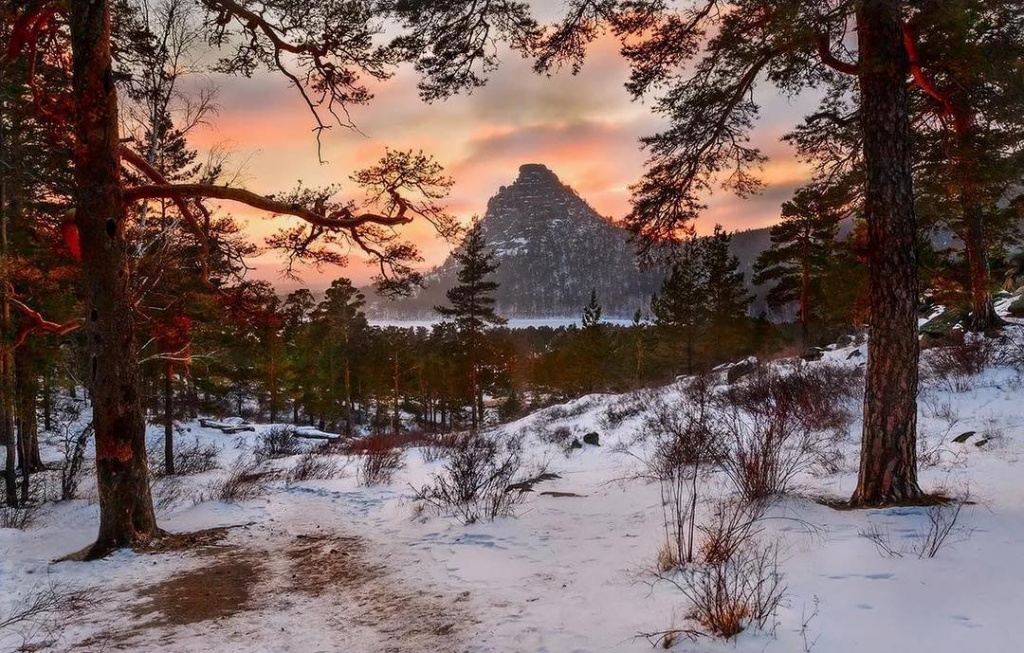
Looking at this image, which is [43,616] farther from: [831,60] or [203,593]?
[831,60]

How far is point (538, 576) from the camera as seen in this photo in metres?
4.26

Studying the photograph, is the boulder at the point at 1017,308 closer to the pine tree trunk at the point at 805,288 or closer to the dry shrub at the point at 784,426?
the dry shrub at the point at 784,426

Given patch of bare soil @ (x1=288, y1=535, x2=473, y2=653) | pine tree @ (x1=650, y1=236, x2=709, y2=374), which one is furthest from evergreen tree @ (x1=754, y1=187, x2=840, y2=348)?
patch of bare soil @ (x1=288, y1=535, x2=473, y2=653)

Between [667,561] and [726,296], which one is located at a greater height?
[726,296]

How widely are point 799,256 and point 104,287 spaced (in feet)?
104

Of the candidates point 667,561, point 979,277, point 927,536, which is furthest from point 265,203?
point 979,277

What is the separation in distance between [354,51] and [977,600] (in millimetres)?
7998

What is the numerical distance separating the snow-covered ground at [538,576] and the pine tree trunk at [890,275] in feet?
1.71

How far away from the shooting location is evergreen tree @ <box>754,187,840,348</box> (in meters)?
27.6

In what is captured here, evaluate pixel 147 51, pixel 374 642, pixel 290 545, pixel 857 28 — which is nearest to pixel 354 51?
pixel 147 51

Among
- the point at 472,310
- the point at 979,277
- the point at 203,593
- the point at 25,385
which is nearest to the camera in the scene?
the point at 203,593

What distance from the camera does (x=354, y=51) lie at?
687cm

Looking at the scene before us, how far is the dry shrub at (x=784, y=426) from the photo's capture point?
5227 mm

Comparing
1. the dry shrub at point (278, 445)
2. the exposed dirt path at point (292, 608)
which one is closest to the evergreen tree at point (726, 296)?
the dry shrub at point (278, 445)
